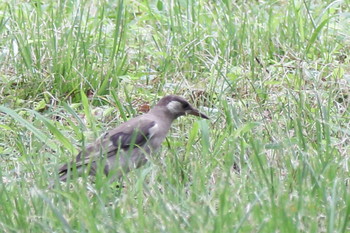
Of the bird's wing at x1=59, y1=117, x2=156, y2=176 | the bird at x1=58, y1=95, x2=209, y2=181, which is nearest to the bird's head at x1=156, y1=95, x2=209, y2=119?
the bird at x1=58, y1=95, x2=209, y2=181

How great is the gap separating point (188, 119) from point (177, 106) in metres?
0.32

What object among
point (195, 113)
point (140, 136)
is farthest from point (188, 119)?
point (140, 136)

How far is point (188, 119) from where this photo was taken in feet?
20.8

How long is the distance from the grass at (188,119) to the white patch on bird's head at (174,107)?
0.47ft

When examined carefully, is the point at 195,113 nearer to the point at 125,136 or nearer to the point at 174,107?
the point at 174,107

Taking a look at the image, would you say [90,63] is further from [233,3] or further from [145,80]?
[233,3]

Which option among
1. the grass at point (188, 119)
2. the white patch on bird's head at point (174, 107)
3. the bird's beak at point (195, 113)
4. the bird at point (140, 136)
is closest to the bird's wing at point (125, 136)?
the bird at point (140, 136)

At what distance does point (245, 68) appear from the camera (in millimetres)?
6969

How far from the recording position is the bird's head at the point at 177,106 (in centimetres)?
603

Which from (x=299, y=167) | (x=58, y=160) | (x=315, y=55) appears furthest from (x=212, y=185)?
(x=315, y=55)

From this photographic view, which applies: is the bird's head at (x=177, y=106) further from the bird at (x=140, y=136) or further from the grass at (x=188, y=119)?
the grass at (x=188, y=119)

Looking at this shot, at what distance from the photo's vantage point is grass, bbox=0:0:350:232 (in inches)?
165

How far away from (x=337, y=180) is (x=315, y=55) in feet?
9.40

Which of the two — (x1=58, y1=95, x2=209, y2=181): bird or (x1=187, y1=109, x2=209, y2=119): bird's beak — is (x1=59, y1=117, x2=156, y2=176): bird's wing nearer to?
(x1=58, y1=95, x2=209, y2=181): bird
